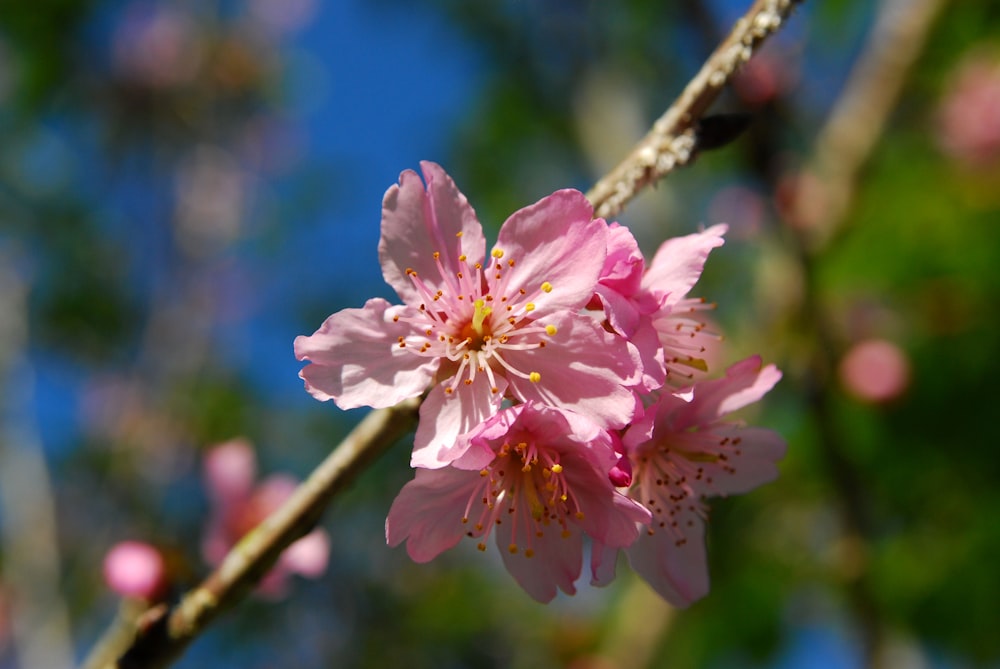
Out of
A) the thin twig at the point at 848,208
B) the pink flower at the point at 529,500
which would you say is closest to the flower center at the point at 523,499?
the pink flower at the point at 529,500

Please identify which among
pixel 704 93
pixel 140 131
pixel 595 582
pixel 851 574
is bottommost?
pixel 851 574

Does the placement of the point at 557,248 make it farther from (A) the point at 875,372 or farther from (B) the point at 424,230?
(A) the point at 875,372

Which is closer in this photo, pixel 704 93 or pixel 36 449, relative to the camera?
pixel 704 93

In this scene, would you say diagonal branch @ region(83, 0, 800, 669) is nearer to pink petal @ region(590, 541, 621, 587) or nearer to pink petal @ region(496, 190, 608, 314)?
pink petal @ region(496, 190, 608, 314)

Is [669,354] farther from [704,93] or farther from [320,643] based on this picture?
[320,643]

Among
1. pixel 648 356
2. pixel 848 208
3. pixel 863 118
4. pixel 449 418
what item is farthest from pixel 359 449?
pixel 863 118

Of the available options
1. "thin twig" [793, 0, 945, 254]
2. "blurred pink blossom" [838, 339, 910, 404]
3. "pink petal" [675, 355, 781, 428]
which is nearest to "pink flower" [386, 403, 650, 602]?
"pink petal" [675, 355, 781, 428]

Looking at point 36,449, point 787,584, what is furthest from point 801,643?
point 36,449

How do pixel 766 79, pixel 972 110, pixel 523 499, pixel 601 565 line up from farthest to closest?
pixel 972 110, pixel 766 79, pixel 523 499, pixel 601 565
